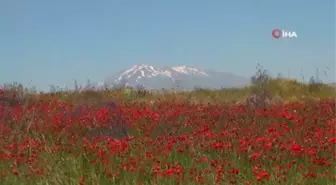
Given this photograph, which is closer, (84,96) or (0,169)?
(0,169)

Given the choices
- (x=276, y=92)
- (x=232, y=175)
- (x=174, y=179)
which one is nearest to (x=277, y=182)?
(x=232, y=175)

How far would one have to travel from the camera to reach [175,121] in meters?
10.9

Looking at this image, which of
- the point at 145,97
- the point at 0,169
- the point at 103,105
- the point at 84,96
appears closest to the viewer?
the point at 0,169

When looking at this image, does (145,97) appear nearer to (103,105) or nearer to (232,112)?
(103,105)

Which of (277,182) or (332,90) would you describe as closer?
(277,182)

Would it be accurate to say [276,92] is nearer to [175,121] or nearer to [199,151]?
[175,121]

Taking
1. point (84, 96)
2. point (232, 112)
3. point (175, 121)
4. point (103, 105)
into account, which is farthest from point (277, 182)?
point (84, 96)

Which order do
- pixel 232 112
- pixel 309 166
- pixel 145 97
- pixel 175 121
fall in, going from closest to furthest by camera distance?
1. pixel 309 166
2. pixel 175 121
3. pixel 232 112
4. pixel 145 97

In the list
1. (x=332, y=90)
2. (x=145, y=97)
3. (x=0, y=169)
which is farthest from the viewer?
(x=332, y=90)

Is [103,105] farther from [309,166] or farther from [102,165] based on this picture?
[309,166]

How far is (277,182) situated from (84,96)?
1332 centimetres

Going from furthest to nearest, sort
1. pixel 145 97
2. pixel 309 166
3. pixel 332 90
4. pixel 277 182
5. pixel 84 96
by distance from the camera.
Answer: pixel 332 90
pixel 145 97
pixel 84 96
pixel 309 166
pixel 277 182

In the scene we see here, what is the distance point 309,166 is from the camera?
6277 millimetres

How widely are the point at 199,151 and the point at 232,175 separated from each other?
182cm
